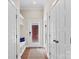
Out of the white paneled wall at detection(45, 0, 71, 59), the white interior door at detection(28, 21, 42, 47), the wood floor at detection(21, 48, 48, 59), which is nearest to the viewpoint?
the white paneled wall at detection(45, 0, 71, 59)

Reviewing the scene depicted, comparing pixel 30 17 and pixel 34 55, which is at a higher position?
pixel 30 17

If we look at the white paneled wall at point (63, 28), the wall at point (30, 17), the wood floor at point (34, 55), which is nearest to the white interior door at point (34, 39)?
the wall at point (30, 17)

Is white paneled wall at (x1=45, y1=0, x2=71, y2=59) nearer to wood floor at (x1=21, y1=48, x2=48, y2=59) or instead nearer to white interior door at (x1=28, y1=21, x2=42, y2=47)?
wood floor at (x1=21, y1=48, x2=48, y2=59)

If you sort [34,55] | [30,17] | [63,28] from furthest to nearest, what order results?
[30,17], [34,55], [63,28]

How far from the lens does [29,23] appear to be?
31.4 feet

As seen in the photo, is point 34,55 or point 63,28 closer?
point 63,28

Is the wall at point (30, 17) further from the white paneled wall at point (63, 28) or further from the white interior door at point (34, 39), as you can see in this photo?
the white paneled wall at point (63, 28)

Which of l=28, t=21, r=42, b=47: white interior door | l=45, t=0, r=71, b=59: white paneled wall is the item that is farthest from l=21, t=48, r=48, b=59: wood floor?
l=45, t=0, r=71, b=59: white paneled wall

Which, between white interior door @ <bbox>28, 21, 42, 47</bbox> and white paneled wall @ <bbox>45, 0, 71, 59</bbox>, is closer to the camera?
white paneled wall @ <bbox>45, 0, 71, 59</bbox>

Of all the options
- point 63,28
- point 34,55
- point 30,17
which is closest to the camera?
point 63,28

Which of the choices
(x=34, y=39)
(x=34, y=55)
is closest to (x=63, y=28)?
(x=34, y=55)

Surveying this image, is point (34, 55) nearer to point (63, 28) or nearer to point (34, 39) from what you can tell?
point (34, 39)
